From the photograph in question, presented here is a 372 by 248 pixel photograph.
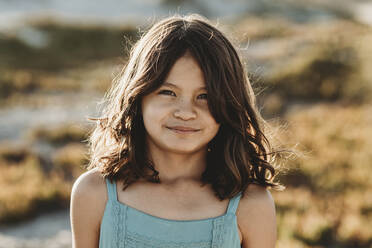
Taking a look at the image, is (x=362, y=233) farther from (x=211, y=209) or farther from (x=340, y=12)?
(x=340, y=12)

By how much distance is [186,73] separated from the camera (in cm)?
177

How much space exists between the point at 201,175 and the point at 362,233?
2859 mm

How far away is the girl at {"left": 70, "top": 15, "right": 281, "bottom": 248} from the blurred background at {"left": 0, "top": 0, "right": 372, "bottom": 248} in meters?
0.47

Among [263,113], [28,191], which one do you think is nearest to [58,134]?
[28,191]

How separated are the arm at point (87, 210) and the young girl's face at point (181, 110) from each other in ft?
1.12

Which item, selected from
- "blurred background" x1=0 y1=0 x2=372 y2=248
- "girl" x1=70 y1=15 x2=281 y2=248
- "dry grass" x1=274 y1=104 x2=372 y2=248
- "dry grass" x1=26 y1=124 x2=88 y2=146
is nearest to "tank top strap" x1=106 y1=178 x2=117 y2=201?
"girl" x1=70 y1=15 x2=281 y2=248

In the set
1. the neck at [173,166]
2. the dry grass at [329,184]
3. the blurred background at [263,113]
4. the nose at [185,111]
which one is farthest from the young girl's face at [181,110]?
the dry grass at [329,184]

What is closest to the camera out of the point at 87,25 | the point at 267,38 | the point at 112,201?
the point at 112,201

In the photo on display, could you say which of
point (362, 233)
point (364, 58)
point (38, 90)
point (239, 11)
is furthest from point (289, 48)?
point (239, 11)

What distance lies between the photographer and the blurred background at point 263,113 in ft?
15.4

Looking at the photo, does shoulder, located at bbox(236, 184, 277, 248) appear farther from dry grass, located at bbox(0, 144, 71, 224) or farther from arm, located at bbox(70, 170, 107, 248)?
dry grass, located at bbox(0, 144, 71, 224)

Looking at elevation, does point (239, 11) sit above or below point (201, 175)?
above

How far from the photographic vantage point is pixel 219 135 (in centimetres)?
206

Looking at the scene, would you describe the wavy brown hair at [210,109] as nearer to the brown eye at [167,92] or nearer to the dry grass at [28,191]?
the brown eye at [167,92]
